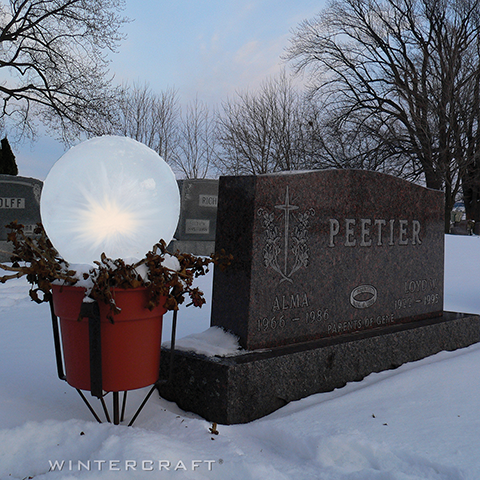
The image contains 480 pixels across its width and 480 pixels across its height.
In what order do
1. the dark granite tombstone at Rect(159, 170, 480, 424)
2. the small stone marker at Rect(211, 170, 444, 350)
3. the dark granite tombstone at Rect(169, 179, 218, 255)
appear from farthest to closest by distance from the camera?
the dark granite tombstone at Rect(169, 179, 218, 255), the small stone marker at Rect(211, 170, 444, 350), the dark granite tombstone at Rect(159, 170, 480, 424)

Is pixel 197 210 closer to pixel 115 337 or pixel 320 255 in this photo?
pixel 320 255

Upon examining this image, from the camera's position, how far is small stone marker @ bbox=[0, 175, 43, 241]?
391 inches

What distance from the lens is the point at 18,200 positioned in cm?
1004

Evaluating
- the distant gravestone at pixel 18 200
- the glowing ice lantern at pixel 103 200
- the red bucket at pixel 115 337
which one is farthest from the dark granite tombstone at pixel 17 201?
the red bucket at pixel 115 337

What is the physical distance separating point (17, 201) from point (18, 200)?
0.03 meters

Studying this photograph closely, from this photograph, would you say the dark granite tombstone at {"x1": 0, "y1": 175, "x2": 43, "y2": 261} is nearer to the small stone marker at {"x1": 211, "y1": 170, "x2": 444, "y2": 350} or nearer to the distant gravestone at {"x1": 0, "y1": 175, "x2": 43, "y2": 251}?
the distant gravestone at {"x1": 0, "y1": 175, "x2": 43, "y2": 251}

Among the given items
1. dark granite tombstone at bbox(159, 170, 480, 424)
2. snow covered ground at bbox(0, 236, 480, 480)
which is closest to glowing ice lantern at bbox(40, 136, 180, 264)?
dark granite tombstone at bbox(159, 170, 480, 424)

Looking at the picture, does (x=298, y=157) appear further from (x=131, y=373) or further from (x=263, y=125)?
(x=131, y=373)

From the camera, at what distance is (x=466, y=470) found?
2.17 m

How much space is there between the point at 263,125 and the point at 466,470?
2306cm

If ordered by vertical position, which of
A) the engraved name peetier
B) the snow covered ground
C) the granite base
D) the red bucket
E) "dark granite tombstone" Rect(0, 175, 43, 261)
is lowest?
the snow covered ground

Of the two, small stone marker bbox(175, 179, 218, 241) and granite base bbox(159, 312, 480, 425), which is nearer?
granite base bbox(159, 312, 480, 425)

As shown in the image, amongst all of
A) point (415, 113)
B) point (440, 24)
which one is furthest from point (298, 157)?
point (440, 24)

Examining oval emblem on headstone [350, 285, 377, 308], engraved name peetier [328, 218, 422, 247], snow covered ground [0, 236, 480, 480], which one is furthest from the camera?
oval emblem on headstone [350, 285, 377, 308]
